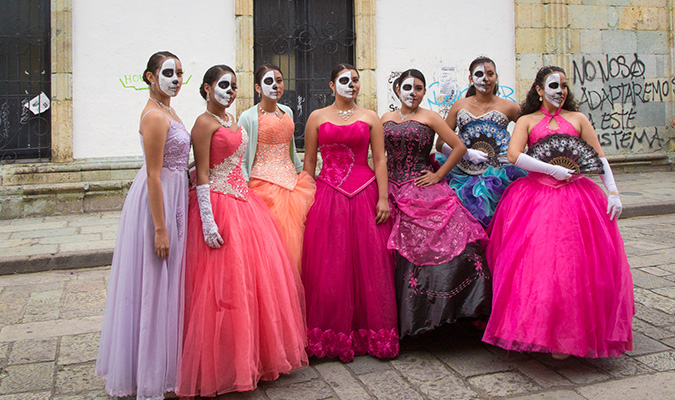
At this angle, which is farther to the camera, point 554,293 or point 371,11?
point 371,11

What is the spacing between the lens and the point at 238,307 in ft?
10.2

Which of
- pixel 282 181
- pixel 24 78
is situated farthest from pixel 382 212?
pixel 24 78

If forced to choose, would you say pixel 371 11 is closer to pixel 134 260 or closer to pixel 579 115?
pixel 579 115

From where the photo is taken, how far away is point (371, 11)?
935cm

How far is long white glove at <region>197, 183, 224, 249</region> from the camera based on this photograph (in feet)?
10.4

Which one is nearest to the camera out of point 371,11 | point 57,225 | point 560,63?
point 57,225

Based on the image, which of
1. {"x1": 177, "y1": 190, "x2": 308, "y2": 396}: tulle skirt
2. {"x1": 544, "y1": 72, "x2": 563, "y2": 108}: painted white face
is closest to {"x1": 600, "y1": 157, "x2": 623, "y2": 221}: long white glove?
{"x1": 544, "y1": 72, "x2": 563, "y2": 108}: painted white face

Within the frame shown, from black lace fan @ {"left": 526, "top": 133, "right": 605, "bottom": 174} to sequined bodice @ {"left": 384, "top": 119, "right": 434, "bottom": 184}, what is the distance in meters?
0.81

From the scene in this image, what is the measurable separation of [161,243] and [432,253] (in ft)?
5.52

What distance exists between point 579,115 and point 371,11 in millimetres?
6159

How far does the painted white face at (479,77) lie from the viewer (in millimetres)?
4477

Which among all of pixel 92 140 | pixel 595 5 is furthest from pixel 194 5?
pixel 595 5

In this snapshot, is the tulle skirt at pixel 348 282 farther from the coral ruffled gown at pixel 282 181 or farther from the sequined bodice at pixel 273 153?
the sequined bodice at pixel 273 153

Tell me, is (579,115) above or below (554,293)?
above
